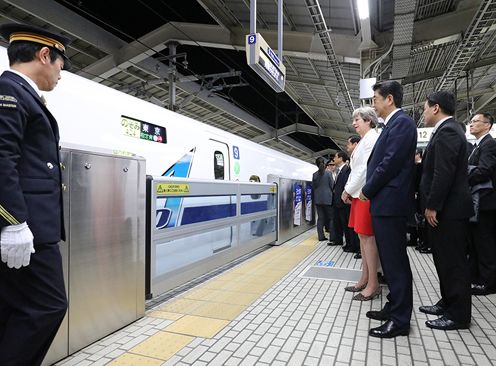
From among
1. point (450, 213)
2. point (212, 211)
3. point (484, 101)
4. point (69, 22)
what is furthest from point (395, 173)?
point (484, 101)

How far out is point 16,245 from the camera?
1342mm

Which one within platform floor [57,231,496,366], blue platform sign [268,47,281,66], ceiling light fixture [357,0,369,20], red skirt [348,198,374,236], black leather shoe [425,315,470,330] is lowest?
platform floor [57,231,496,366]

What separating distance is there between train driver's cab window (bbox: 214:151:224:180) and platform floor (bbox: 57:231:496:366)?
2.11 m

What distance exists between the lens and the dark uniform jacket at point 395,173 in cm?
261

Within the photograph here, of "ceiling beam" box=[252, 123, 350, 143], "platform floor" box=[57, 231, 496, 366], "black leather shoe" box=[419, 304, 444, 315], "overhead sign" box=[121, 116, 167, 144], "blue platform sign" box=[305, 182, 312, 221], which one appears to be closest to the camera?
→ "platform floor" box=[57, 231, 496, 366]

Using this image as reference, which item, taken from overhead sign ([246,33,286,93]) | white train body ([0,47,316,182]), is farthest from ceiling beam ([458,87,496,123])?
white train body ([0,47,316,182])

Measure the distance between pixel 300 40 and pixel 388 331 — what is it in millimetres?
6229

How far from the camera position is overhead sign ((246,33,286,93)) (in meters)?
4.51

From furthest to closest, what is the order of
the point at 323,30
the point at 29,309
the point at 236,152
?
the point at 236,152 → the point at 323,30 → the point at 29,309

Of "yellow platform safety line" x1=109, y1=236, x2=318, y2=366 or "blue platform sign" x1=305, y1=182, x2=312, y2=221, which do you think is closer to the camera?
"yellow platform safety line" x1=109, y1=236, x2=318, y2=366

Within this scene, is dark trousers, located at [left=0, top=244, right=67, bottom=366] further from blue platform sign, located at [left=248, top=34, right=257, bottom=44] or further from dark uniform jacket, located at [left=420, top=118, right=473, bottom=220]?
blue platform sign, located at [left=248, top=34, right=257, bottom=44]

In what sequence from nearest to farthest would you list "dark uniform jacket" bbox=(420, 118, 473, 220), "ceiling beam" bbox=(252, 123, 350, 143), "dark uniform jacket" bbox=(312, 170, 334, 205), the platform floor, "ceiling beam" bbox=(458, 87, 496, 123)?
the platform floor < "dark uniform jacket" bbox=(420, 118, 473, 220) < "dark uniform jacket" bbox=(312, 170, 334, 205) < "ceiling beam" bbox=(458, 87, 496, 123) < "ceiling beam" bbox=(252, 123, 350, 143)

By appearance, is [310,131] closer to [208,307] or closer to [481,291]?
[481,291]

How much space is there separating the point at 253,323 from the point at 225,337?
13.8 inches
